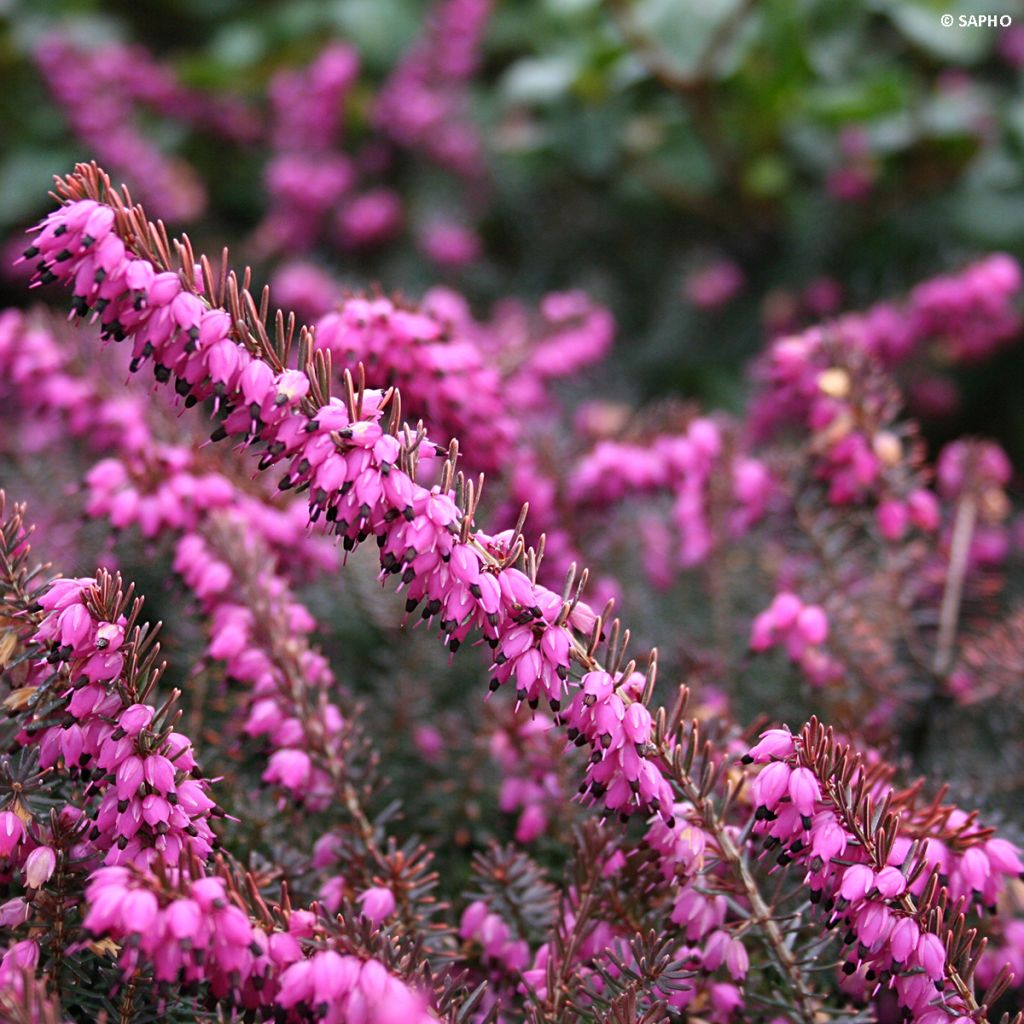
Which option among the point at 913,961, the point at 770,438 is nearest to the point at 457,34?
the point at 770,438

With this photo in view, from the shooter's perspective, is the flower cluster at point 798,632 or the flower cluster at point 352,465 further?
the flower cluster at point 798,632

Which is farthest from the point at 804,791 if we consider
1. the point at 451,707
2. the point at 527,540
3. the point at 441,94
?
the point at 441,94

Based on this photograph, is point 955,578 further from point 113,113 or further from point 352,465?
point 113,113

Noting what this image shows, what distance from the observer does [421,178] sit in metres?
2.87

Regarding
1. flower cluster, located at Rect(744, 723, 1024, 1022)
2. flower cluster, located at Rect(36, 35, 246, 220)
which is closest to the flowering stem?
flower cluster, located at Rect(744, 723, 1024, 1022)

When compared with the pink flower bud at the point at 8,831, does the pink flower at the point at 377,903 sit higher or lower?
lower

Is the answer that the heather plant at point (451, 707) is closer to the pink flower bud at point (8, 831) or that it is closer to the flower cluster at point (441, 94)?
the pink flower bud at point (8, 831)

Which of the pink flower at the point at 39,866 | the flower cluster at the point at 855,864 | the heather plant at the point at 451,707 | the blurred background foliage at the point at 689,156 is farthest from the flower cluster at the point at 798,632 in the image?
the blurred background foliage at the point at 689,156

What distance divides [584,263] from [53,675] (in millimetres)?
2229

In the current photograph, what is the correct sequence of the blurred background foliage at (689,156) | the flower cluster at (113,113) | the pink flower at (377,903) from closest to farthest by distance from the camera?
the pink flower at (377,903) → the blurred background foliage at (689,156) → the flower cluster at (113,113)

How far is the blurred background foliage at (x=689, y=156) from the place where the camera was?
2.41m

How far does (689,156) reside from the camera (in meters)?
2.58

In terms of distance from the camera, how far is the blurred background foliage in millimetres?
2406

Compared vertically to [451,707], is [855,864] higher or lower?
higher
